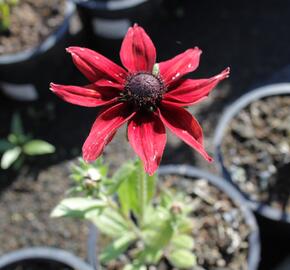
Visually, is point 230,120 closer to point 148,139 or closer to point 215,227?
point 215,227

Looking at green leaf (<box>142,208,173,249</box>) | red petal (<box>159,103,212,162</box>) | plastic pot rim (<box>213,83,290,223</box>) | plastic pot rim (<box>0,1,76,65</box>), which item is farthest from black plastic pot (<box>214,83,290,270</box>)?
red petal (<box>159,103,212,162</box>)

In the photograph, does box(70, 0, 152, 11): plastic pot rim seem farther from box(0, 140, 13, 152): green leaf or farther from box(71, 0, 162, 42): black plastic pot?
box(0, 140, 13, 152): green leaf

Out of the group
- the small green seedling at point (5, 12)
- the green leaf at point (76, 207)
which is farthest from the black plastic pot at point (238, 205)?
the small green seedling at point (5, 12)

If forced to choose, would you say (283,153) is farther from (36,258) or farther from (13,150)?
(13,150)

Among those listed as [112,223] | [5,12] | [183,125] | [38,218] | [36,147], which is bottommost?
[38,218]

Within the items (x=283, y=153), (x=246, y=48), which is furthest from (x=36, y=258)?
(x=246, y=48)

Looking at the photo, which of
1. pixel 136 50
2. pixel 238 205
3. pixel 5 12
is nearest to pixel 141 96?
pixel 136 50
